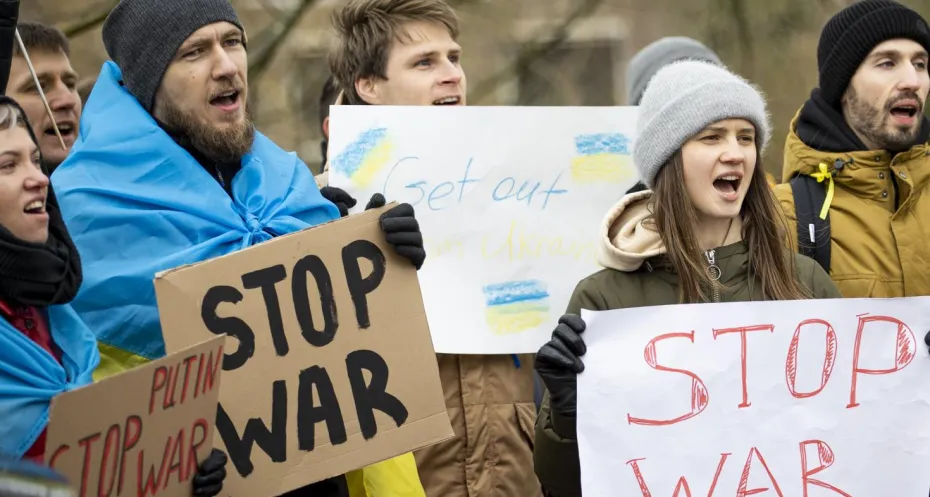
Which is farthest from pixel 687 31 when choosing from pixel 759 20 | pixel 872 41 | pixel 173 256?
pixel 173 256

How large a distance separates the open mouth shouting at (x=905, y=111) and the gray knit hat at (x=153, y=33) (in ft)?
6.91

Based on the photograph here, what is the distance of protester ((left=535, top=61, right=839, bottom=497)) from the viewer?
3.47m

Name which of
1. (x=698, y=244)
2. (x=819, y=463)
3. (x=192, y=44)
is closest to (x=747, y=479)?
(x=819, y=463)

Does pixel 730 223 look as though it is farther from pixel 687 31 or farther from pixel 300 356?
pixel 687 31

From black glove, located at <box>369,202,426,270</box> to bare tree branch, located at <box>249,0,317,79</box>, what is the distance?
485 centimetres

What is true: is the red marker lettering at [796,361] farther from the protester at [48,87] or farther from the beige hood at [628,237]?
the protester at [48,87]

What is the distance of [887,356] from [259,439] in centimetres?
149

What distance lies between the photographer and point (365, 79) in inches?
186

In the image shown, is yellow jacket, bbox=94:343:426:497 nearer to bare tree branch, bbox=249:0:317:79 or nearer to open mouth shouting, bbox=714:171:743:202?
open mouth shouting, bbox=714:171:743:202

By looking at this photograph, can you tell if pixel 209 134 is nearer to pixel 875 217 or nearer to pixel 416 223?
pixel 416 223

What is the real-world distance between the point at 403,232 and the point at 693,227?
715mm

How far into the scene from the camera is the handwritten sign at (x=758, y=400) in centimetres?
329

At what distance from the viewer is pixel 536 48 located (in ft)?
28.6

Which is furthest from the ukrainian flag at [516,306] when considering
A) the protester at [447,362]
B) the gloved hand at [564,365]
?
the gloved hand at [564,365]
